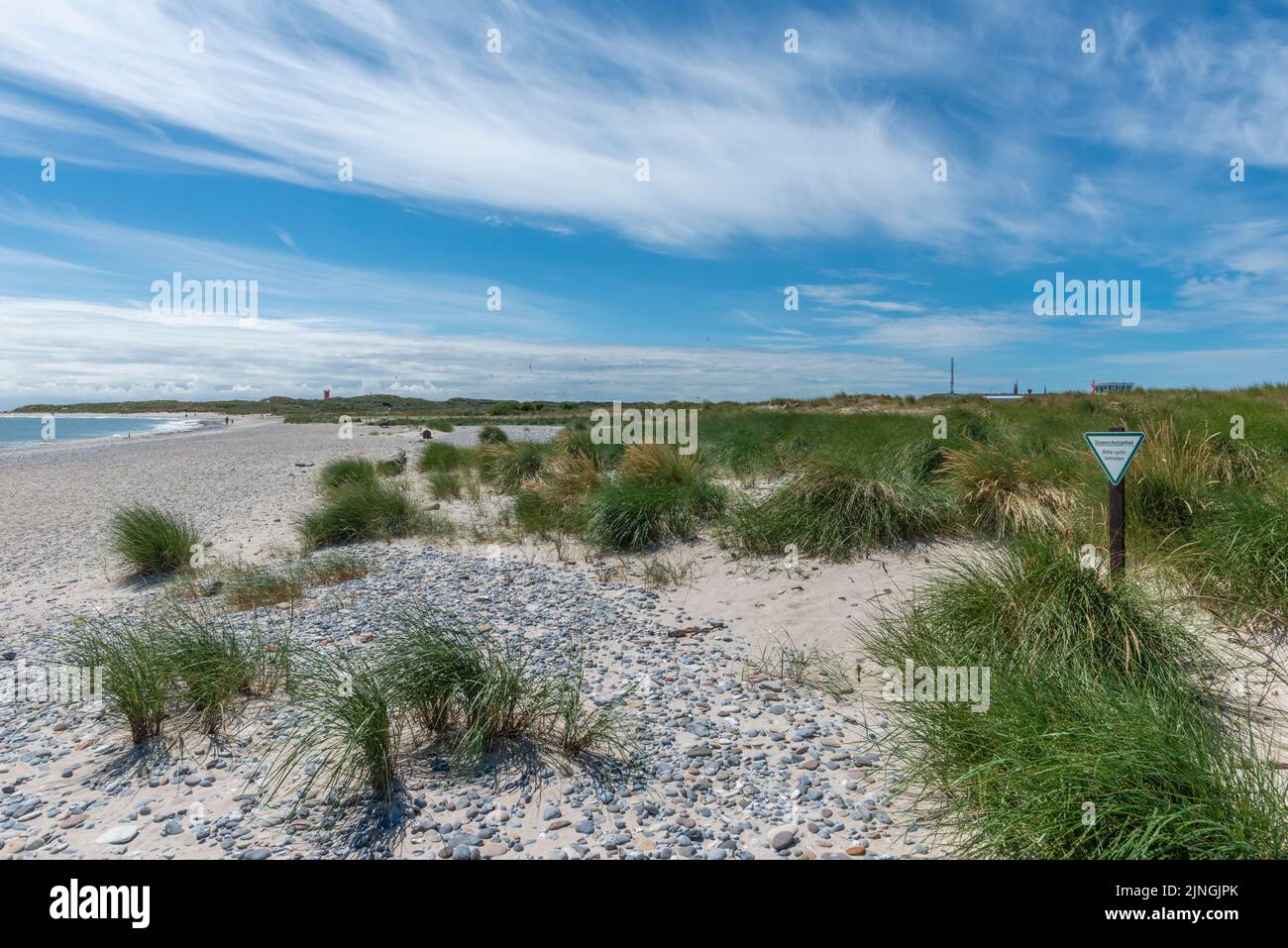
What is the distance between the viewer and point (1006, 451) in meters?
9.23

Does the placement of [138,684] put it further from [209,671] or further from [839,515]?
[839,515]

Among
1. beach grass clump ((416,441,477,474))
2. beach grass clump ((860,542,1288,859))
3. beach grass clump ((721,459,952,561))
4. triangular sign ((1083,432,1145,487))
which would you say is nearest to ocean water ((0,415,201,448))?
beach grass clump ((416,441,477,474))

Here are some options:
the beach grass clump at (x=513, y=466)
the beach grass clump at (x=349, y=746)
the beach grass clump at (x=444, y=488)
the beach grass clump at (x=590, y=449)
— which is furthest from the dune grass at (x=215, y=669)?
the beach grass clump at (x=513, y=466)

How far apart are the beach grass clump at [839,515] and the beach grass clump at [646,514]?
2.92ft

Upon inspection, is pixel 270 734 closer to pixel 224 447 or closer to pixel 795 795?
pixel 795 795

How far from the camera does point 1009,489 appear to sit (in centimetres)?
796

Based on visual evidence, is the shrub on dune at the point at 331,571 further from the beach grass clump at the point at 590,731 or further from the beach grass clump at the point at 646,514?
the beach grass clump at the point at 590,731

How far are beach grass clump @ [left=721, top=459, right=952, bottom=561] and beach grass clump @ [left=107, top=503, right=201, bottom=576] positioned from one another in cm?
777

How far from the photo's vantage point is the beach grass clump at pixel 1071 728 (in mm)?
2482

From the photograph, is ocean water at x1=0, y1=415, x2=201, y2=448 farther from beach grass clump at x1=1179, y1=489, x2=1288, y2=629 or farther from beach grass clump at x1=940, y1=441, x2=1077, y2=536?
beach grass clump at x1=1179, y1=489, x2=1288, y2=629

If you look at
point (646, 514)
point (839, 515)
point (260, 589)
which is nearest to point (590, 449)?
point (646, 514)

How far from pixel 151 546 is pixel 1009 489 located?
37.8 ft
